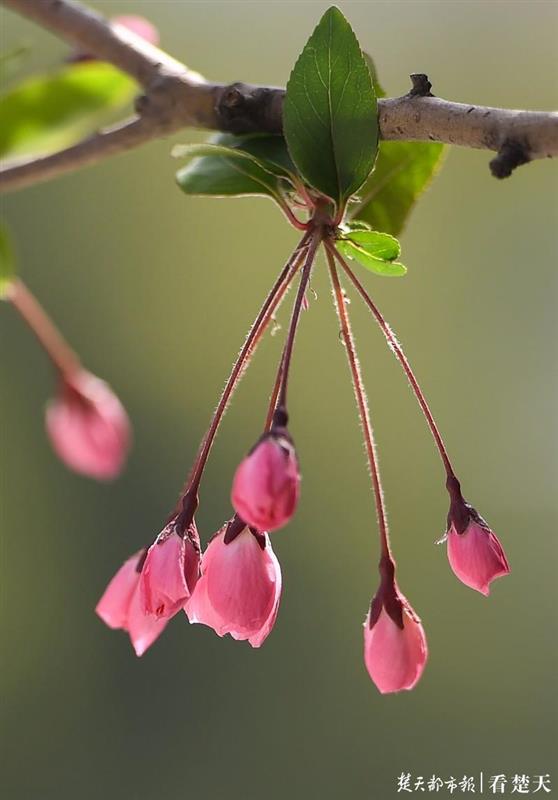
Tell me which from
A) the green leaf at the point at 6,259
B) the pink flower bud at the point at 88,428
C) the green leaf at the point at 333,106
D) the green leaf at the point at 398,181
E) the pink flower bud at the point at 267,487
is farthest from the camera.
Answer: the pink flower bud at the point at 88,428

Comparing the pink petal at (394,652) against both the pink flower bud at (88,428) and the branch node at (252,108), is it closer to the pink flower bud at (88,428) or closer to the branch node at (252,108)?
the branch node at (252,108)

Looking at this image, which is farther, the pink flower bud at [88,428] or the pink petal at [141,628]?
the pink flower bud at [88,428]

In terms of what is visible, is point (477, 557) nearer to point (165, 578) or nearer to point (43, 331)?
point (165, 578)

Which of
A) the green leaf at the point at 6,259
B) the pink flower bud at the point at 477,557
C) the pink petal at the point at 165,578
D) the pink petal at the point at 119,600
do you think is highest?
the green leaf at the point at 6,259

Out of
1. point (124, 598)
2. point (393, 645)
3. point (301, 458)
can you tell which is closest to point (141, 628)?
point (124, 598)

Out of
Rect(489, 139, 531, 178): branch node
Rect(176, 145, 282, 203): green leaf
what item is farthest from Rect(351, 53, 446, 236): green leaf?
Rect(489, 139, 531, 178): branch node

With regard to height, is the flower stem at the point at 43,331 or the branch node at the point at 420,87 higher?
the flower stem at the point at 43,331


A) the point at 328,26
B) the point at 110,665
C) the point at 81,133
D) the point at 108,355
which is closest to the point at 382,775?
the point at 110,665

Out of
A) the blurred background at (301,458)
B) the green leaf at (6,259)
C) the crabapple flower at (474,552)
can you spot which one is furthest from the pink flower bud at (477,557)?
the blurred background at (301,458)

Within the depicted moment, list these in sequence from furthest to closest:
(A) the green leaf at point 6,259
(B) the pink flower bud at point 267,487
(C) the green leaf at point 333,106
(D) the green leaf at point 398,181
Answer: (A) the green leaf at point 6,259
(D) the green leaf at point 398,181
(C) the green leaf at point 333,106
(B) the pink flower bud at point 267,487
